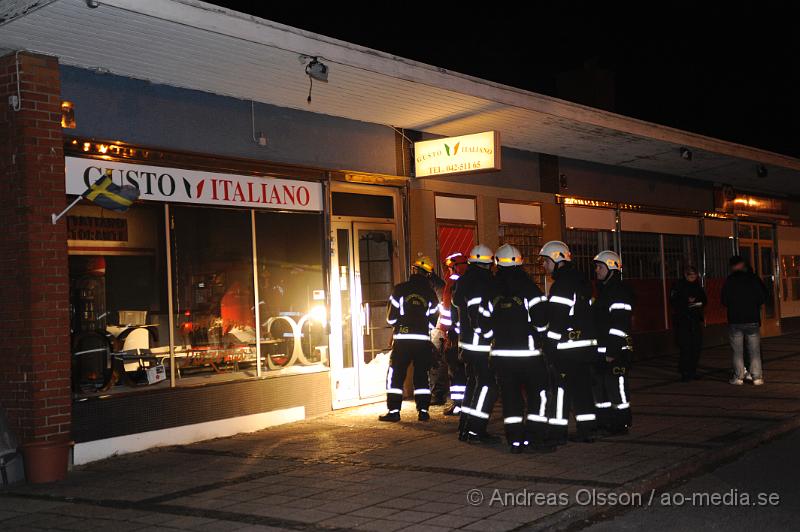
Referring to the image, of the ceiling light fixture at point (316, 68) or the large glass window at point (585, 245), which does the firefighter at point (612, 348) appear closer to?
the ceiling light fixture at point (316, 68)

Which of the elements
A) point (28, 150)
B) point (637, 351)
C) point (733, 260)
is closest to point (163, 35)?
point (28, 150)

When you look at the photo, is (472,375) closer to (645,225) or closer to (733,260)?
(733,260)

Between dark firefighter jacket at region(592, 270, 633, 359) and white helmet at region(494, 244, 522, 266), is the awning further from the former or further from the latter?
dark firefighter jacket at region(592, 270, 633, 359)

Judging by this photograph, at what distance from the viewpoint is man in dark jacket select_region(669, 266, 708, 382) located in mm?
14531

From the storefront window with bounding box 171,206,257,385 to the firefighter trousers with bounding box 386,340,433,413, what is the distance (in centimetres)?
181

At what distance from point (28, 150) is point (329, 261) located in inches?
183

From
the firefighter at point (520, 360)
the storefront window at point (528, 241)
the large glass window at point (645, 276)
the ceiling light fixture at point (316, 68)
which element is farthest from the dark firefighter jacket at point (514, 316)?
the large glass window at point (645, 276)

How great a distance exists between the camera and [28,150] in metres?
8.75

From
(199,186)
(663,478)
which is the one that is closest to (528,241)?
(199,186)

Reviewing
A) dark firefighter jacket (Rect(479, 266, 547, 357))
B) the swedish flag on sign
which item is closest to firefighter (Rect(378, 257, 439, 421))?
dark firefighter jacket (Rect(479, 266, 547, 357))

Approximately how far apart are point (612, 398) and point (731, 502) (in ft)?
9.16

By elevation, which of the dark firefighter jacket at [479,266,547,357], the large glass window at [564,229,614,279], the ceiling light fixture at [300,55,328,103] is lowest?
the dark firefighter jacket at [479,266,547,357]

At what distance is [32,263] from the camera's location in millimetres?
8695

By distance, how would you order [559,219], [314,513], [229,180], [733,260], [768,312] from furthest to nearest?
[768,312], [559,219], [733,260], [229,180], [314,513]
